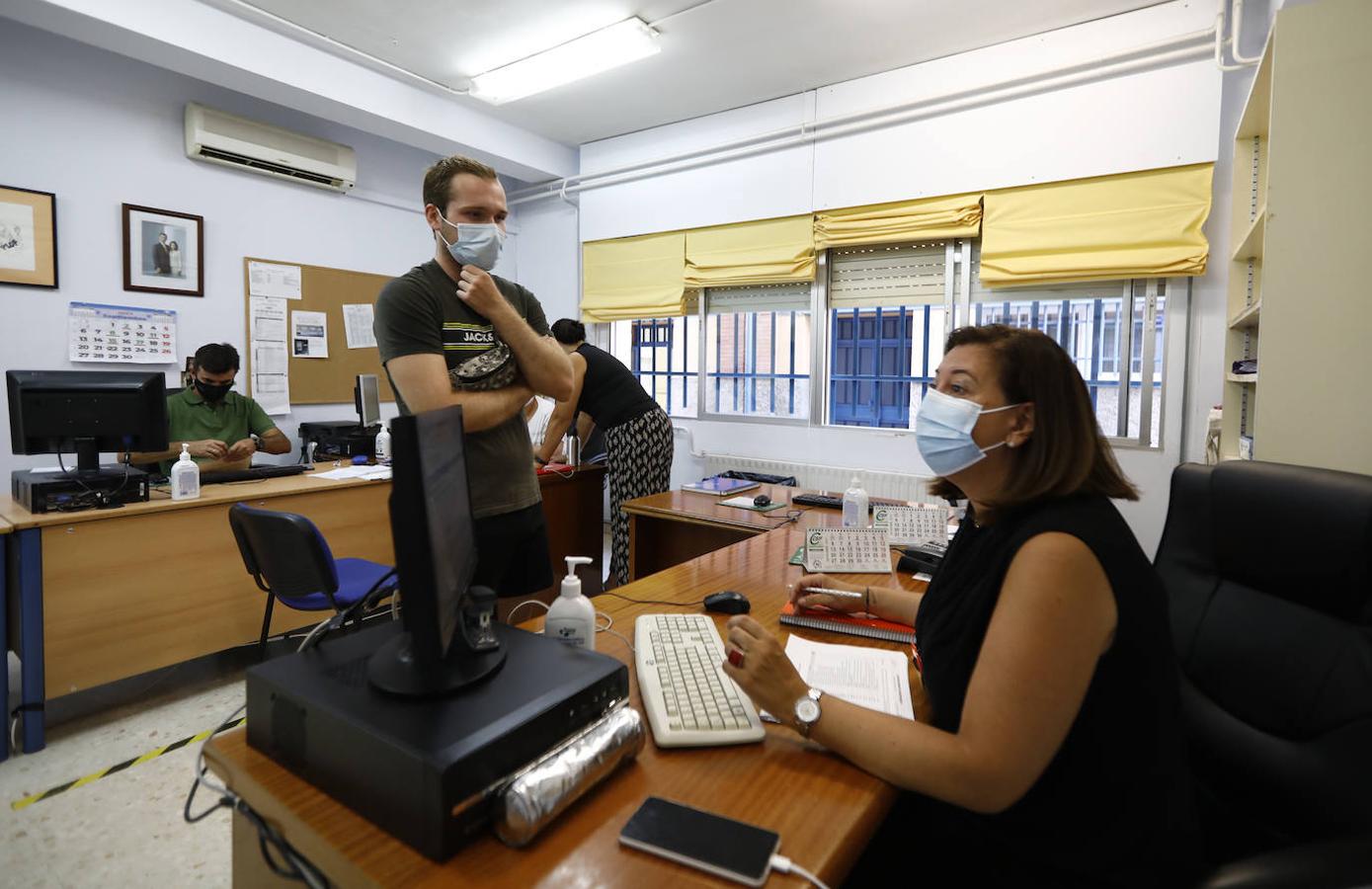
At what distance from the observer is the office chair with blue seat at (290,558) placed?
2.21 metres

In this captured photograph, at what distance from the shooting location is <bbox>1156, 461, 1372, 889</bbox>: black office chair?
848 millimetres

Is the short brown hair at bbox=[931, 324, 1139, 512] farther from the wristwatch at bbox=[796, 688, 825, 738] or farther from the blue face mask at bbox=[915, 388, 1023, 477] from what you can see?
the wristwatch at bbox=[796, 688, 825, 738]

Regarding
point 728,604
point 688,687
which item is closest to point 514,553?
point 728,604

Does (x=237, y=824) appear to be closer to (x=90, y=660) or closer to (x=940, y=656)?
(x=940, y=656)

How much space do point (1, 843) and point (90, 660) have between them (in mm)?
727

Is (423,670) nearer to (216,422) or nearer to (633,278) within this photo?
(216,422)

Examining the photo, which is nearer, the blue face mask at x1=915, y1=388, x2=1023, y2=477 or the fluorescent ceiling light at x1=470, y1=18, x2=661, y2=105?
the blue face mask at x1=915, y1=388, x2=1023, y2=477

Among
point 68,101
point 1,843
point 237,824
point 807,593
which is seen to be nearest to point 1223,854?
point 807,593

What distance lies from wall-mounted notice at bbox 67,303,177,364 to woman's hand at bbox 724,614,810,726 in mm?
4388

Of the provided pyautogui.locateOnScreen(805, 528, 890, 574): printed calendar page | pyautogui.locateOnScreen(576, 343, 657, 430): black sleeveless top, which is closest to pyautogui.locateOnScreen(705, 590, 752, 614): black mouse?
pyautogui.locateOnScreen(805, 528, 890, 574): printed calendar page

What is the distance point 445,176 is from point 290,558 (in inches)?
55.2

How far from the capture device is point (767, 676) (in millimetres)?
922

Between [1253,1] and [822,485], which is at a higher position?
[1253,1]

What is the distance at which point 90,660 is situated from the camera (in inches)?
96.5
